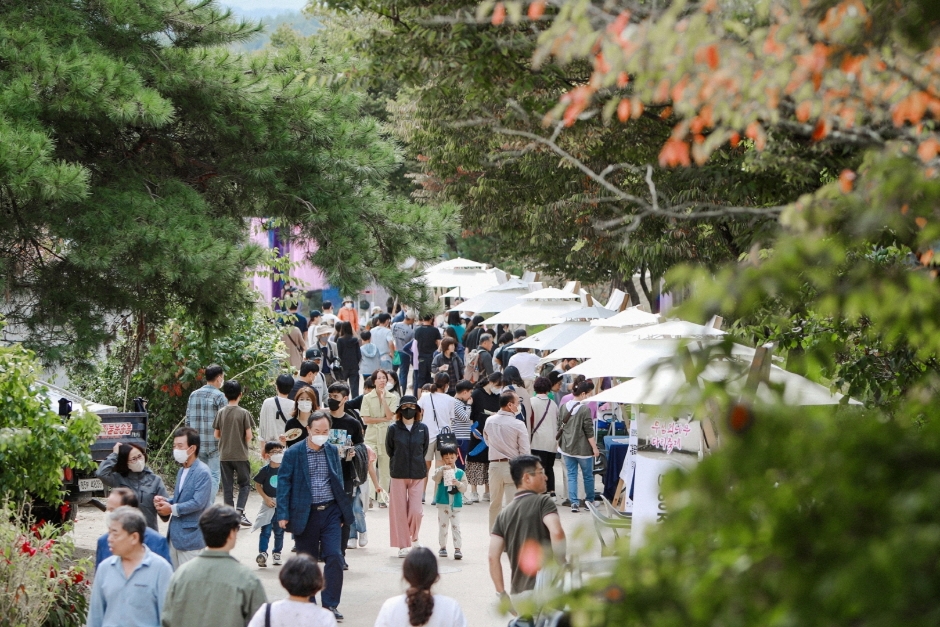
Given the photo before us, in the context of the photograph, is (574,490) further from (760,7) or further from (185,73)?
(760,7)

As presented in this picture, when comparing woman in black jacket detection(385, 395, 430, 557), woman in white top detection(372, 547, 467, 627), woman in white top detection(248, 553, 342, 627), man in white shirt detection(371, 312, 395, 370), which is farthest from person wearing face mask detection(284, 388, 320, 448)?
man in white shirt detection(371, 312, 395, 370)

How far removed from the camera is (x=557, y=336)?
19.4m

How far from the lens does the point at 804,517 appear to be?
2.16 metres

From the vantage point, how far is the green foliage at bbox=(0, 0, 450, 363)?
11.2m

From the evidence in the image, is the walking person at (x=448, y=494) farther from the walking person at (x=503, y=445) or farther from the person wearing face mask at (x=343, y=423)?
the person wearing face mask at (x=343, y=423)

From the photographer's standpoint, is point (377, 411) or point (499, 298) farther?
point (499, 298)

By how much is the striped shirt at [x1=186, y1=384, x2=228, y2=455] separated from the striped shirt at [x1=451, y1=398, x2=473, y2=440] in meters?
3.06

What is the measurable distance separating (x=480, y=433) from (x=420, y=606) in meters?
8.59

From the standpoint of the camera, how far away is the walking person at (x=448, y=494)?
11.7 meters

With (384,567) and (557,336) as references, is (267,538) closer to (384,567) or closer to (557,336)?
(384,567)

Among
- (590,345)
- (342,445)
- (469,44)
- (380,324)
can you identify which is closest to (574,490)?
(590,345)

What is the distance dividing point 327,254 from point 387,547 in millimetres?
3414

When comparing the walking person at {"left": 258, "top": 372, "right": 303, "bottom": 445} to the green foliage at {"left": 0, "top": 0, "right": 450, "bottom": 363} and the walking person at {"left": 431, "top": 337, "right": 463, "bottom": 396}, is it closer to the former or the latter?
the green foliage at {"left": 0, "top": 0, "right": 450, "bottom": 363}

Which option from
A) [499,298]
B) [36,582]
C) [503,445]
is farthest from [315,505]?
[499,298]
